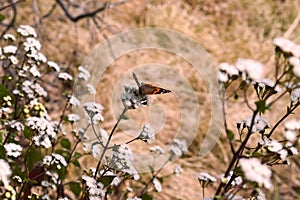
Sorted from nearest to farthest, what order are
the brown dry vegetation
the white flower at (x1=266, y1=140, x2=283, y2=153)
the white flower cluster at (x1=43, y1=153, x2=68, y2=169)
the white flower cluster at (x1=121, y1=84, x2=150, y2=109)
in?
1. the white flower at (x1=266, y1=140, x2=283, y2=153)
2. the white flower cluster at (x1=121, y1=84, x2=150, y2=109)
3. the white flower cluster at (x1=43, y1=153, x2=68, y2=169)
4. the brown dry vegetation

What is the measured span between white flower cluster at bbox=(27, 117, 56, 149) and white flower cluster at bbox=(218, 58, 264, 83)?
61 cm

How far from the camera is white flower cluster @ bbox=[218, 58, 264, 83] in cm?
114

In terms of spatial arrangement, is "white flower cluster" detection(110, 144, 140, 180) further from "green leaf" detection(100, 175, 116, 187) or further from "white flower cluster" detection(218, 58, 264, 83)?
"white flower cluster" detection(218, 58, 264, 83)

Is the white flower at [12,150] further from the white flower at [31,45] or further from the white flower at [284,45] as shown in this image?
the white flower at [284,45]

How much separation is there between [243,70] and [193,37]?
309 cm

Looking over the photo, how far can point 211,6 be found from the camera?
484 cm

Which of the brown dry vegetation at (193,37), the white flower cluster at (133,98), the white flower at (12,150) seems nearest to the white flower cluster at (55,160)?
the white flower at (12,150)

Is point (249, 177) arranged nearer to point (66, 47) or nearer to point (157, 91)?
point (157, 91)

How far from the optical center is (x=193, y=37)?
422 cm

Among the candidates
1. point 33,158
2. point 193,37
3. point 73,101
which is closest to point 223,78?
point 73,101

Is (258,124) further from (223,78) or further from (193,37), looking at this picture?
(193,37)

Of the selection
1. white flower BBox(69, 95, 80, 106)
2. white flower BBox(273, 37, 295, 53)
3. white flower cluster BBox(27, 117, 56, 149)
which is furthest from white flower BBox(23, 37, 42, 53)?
white flower BBox(273, 37, 295, 53)

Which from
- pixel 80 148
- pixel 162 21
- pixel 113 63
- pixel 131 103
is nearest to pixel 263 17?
pixel 162 21

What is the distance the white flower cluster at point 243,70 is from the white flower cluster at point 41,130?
615mm
